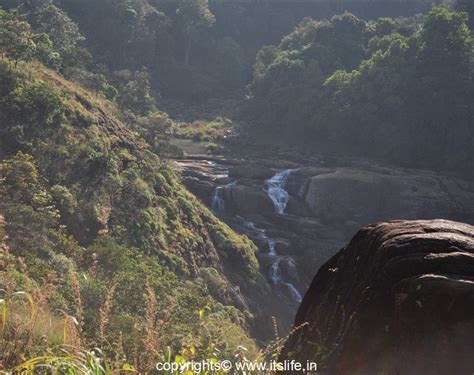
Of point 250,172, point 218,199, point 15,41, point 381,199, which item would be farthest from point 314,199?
point 15,41

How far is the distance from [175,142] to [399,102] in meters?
19.3

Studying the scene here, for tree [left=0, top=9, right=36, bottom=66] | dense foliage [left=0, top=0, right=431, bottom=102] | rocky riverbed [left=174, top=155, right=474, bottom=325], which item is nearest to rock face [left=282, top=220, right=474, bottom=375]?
tree [left=0, top=9, right=36, bottom=66]

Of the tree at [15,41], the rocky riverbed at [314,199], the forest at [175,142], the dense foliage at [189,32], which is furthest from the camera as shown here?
the dense foliage at [189,32]

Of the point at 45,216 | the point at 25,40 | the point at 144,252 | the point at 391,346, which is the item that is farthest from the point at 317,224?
the point at 391,346

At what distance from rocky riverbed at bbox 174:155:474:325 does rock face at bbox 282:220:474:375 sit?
25.7m

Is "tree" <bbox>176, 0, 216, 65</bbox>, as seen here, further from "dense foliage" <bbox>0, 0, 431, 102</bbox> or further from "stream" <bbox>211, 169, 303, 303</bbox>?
"stream" <bbox>211, 169, 303, 303</bbox>

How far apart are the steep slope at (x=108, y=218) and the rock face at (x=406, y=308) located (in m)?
5.77

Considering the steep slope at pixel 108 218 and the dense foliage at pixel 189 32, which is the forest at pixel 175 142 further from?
the dense foliage at pixel 189 32

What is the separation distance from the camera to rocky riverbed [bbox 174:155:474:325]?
33.3 metres

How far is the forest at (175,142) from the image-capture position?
22.7 ft

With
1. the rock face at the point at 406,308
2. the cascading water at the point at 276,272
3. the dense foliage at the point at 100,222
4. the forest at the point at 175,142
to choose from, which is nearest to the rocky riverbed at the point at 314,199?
the cascading water at the point at 276,272

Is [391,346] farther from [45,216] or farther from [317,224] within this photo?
[317,224]

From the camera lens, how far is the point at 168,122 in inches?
1427

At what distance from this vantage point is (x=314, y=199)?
37.0 metres
